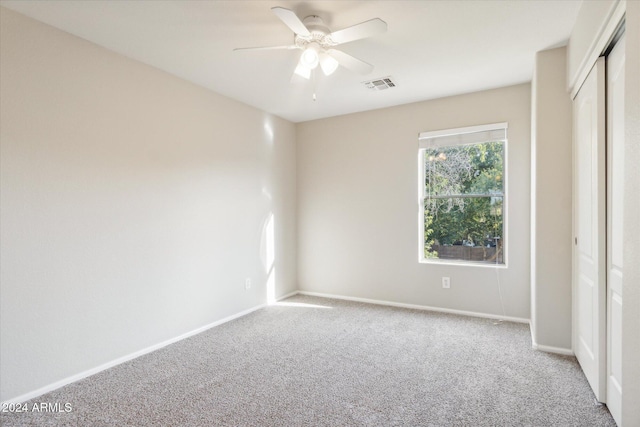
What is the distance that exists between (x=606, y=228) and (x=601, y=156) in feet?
1.48

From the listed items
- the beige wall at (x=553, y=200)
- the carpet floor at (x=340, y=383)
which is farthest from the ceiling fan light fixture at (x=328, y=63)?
the carpet floor at (x=340, y=383)

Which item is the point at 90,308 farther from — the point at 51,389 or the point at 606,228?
the point at 606,228

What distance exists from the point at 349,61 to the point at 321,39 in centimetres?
27

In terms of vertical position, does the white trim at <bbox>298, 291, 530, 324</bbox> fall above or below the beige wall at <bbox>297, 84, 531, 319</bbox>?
below

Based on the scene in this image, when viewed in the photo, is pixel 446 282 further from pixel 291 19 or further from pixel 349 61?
pixel 291 19

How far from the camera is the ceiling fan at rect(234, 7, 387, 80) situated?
2.01 meters

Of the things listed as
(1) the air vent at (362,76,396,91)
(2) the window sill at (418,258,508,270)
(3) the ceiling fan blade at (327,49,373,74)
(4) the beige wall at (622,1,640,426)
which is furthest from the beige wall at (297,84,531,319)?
(4) the beige wall at (622,1,640,426)

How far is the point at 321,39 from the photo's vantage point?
234cm

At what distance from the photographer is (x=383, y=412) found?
2053 millimetres

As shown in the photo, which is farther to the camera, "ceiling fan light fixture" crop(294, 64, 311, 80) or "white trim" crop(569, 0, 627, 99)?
"ceiling fan light fixture" crop(294, 64, 311, 80)

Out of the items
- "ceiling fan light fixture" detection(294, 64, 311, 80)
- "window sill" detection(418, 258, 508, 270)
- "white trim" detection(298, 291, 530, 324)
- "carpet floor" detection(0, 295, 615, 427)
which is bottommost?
"carpet floor" detection(0, 295, 615, 427)

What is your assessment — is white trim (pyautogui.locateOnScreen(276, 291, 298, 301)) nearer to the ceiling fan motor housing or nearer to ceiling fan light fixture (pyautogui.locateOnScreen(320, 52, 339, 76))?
ceiling fan light fixture (pyautogui.locateOnScreen(320, 52, 339, 76))

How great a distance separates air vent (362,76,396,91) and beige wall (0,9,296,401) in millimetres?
1567

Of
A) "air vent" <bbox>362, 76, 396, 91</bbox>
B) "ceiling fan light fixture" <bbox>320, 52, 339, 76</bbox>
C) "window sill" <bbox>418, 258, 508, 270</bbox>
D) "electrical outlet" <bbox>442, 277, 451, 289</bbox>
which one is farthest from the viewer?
"electrical outlet" <bbox>442, 277, 451, 289</bbox>
